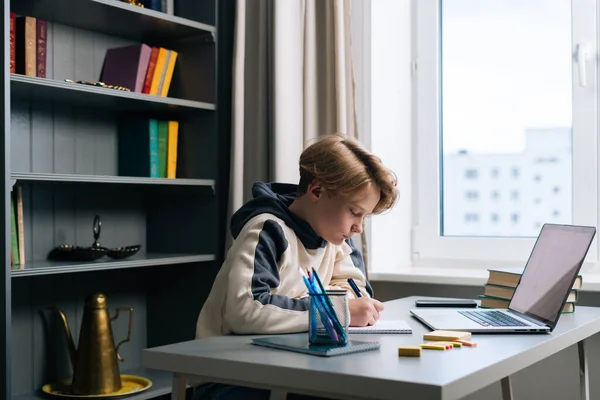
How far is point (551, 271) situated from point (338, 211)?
506mm

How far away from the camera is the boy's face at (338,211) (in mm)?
1804

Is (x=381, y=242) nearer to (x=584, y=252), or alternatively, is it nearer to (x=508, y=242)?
(x=508, y=242)

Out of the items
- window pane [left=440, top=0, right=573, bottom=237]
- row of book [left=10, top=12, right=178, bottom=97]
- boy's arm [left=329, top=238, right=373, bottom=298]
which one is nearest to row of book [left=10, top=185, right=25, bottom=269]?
row of book [left=10, top=12, right=178, bottom=97]

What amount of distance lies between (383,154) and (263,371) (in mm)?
1714

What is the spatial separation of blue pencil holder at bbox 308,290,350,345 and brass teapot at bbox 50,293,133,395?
4.17 ft

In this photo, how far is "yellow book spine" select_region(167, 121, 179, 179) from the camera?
2.77m

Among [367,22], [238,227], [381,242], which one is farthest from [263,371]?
[367,22]

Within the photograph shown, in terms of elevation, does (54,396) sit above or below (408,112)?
below

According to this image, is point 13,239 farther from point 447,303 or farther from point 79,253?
point 447,303

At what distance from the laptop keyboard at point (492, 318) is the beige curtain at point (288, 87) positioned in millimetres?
896

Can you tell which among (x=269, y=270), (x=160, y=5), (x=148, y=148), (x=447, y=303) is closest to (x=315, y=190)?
(x=269, y=270)

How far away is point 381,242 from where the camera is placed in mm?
2863

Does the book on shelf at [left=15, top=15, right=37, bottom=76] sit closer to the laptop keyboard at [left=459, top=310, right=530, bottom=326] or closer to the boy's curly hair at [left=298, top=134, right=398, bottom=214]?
the boy's curly hair at [left=298, top=134, right=398, bottom=214]

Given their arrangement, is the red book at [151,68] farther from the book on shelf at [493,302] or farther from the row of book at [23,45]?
the book on shelf at [493,302]
